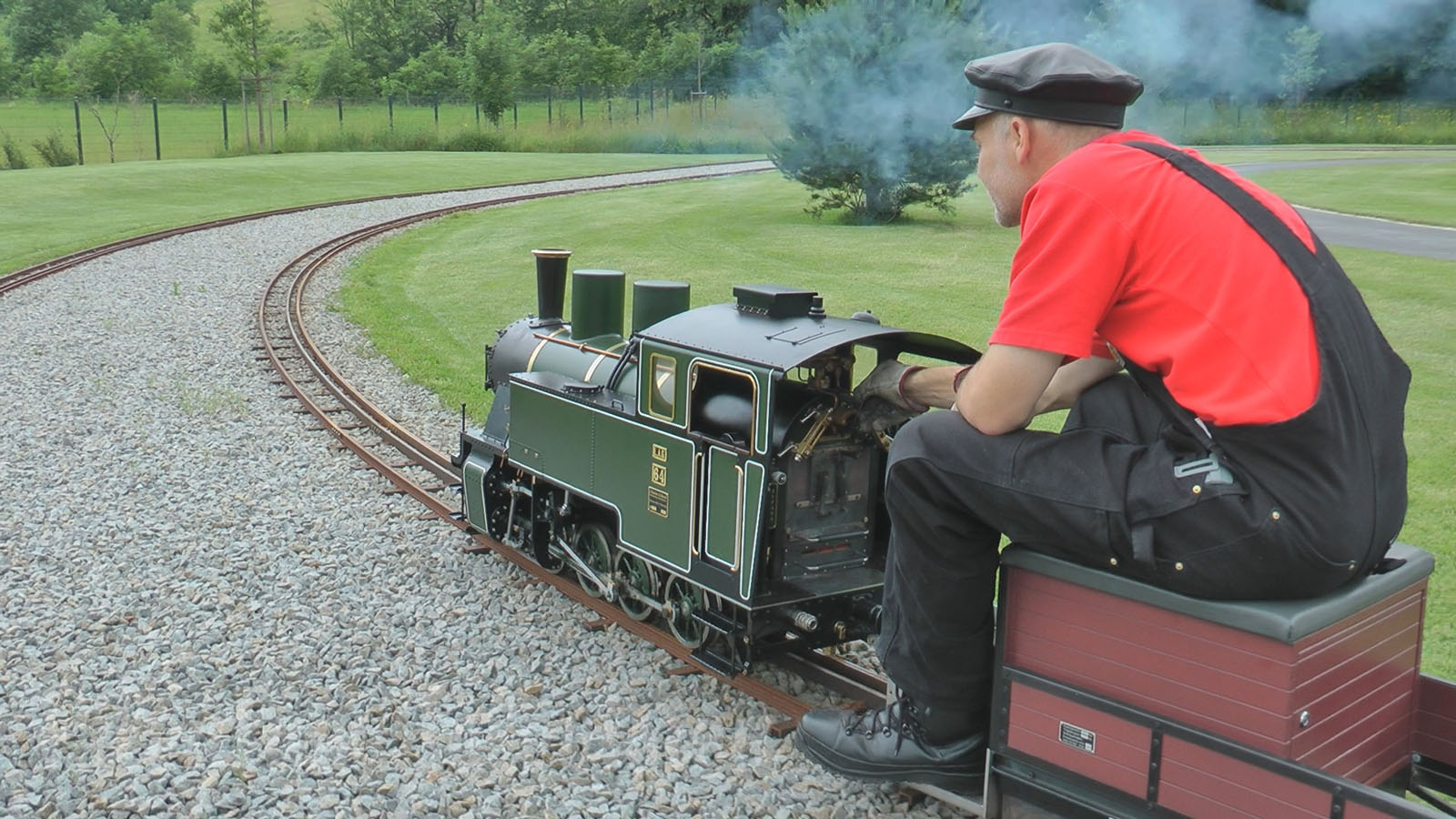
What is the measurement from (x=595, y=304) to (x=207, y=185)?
28.9 meters

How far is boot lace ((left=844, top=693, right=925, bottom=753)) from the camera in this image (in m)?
4.08

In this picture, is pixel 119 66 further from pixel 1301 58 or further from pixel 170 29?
pixel 1301 58

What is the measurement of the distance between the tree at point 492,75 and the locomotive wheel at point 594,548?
50101mm

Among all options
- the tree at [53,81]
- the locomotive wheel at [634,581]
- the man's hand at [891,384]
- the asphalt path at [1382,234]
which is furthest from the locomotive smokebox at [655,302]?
the tree at [53,81]

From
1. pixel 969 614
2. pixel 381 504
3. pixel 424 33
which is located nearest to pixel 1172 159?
pixel 969 614

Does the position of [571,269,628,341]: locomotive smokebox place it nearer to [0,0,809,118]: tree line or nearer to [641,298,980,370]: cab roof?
[641,298,980,370]: cab roof

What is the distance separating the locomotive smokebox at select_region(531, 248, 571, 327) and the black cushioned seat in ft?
15.6

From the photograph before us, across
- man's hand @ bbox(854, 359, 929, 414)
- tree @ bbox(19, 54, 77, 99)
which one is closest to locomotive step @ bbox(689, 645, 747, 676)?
man's hand @ bbox(854, 359, 929, 414)

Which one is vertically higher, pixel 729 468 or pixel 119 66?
pixel 119 66

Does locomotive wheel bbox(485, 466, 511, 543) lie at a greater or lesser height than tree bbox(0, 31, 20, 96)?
lesser

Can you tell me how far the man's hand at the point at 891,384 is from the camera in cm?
455

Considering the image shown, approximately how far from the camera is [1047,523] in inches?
136

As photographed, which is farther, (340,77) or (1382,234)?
(340,77)

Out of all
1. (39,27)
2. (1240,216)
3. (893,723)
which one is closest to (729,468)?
(893,723)
